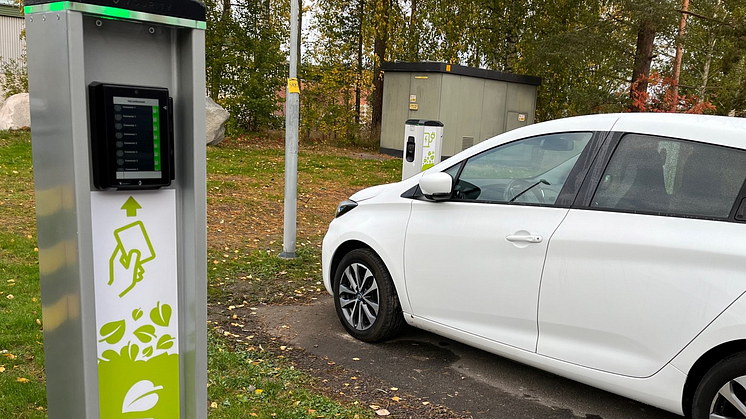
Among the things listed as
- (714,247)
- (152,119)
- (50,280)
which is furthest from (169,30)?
(714,247)

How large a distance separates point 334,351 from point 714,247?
2622 millimetres

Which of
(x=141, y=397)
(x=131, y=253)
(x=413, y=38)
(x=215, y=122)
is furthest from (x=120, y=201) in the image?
(x=413, y=38)

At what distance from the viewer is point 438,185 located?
416cm

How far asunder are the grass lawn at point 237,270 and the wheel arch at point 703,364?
1.68 m

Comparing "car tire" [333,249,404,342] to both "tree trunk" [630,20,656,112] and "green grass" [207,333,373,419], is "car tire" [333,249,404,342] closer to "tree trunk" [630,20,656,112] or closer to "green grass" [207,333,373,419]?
"green grass" [207,333,373,419]

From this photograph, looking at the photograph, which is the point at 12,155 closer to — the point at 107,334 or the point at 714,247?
the point at 107,334

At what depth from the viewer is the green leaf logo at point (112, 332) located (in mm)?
2199

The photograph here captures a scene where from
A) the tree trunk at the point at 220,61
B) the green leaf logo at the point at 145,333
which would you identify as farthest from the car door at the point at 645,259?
the tree trunk at the point at 220,61

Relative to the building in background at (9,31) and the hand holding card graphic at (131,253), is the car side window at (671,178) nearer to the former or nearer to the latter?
the hand holding card graphic at (131,253)

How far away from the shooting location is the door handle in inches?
143

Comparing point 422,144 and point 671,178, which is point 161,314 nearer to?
point 671,178

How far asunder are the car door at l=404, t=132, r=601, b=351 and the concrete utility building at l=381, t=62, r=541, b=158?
41.5 feet

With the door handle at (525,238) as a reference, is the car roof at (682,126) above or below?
above

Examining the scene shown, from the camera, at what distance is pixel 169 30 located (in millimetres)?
2277
